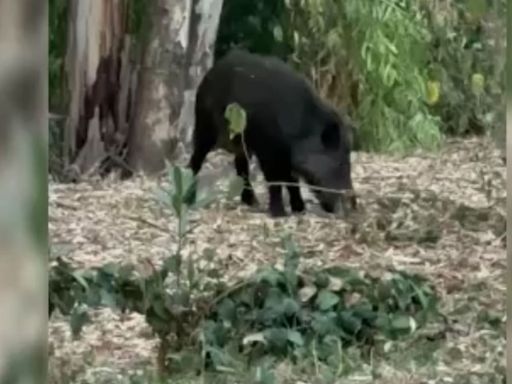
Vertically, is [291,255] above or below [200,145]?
below

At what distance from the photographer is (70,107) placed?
2016 mm

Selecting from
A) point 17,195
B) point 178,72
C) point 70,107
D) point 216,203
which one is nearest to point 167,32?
point 178,72

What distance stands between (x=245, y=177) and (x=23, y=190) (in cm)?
182

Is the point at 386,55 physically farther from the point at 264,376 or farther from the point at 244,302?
the point at 264,376

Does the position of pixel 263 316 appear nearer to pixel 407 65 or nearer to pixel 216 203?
pixel 216 203

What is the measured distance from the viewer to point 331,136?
84.6 inches

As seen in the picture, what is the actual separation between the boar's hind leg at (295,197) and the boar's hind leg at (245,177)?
0.06m

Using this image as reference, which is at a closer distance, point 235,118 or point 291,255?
point 291,255

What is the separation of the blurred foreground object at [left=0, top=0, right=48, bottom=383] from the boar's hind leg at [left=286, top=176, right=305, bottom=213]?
1.64 m

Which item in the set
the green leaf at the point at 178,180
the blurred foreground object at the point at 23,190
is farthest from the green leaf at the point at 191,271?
the blurred foreground object at the point at 23,190

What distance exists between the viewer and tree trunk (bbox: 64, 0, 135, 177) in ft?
6.49

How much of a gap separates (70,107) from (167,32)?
8.8 inches

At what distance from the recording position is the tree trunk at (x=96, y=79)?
1.98m

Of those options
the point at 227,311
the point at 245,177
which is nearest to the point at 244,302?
the point at 227,311
